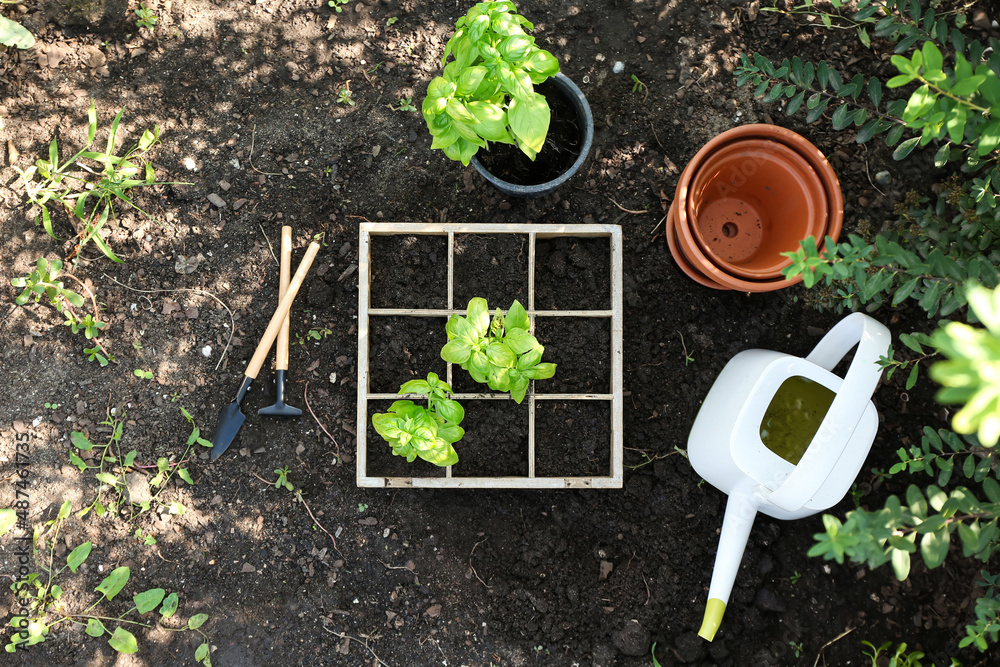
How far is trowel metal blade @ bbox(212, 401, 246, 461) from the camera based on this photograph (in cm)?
223

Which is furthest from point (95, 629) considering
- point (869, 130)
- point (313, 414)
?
point (869, 130)

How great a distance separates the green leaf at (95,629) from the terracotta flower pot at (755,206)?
8.16 ft

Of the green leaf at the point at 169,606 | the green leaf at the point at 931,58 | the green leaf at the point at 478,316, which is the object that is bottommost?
the green leaf at the point at 169,606

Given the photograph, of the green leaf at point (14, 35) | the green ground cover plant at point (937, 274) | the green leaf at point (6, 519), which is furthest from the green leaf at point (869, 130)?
the green leaf at point (6, 519)

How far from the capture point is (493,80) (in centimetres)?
162

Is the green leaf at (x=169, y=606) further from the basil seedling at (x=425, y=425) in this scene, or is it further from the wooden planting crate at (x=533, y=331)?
the basil seedling at (x=425, y=425)

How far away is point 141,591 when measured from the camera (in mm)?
2229

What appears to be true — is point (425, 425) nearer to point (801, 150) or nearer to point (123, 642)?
point (123, 642)

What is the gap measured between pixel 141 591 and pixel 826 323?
108 inches

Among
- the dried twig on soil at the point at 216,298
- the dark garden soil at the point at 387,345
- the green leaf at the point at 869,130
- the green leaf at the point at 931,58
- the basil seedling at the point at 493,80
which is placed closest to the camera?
the green leaf at the point at 931,58

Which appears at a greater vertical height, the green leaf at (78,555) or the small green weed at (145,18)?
the small green weed at (145,18)

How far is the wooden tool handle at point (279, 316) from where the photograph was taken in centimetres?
221

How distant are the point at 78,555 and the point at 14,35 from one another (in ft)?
6.35

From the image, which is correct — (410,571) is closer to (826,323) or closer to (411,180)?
(411,180)
